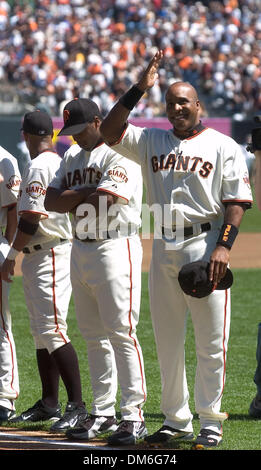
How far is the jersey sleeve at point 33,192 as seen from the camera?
5.55 metres

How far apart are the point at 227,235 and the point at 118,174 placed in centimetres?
77

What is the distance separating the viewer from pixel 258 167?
481 cm

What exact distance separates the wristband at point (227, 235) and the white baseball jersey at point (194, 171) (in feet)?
0.48

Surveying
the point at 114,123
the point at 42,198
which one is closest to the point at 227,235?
the point at 114,123

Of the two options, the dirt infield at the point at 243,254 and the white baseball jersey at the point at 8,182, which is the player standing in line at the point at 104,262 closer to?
the white baseball jersey at the point at 8,182

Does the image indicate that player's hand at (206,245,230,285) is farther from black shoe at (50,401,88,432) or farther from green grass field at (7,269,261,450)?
black shoe at (50,401,88,432)

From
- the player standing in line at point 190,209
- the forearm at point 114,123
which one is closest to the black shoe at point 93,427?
the player standing in line at point 190,209

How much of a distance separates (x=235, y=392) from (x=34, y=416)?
170 cm

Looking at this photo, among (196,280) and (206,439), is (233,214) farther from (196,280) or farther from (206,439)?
(206,439)

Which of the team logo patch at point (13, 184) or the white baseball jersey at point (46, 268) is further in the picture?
the team logo patch at point (13, 184)

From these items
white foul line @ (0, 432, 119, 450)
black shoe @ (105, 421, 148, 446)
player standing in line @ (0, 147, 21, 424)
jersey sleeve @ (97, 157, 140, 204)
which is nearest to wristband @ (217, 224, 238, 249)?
jersey sleeve @ (97, 157, 140, 204)

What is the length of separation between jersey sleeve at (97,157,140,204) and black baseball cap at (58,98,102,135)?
1.00 ft

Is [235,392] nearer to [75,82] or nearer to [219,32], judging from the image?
[75,82]

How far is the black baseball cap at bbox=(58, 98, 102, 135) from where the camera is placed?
17.2ft
